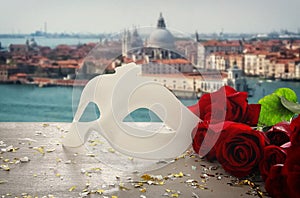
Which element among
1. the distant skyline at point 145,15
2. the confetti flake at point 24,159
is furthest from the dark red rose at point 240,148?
the distant skyline at point 145,15

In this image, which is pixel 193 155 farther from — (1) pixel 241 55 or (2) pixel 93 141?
(1) pixel 241 55

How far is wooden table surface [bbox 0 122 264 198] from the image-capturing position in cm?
76

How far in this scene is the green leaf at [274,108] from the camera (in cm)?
92

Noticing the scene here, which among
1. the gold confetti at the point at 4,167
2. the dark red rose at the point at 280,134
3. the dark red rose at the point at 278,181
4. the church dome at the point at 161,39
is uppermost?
the church dome at the point at 161,39

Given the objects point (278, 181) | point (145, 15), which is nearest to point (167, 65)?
point (278, 181)

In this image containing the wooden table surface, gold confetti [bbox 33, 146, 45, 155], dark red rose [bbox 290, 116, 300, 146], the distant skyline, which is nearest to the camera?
dark red rose [bbox 290, 116, 300, 146]

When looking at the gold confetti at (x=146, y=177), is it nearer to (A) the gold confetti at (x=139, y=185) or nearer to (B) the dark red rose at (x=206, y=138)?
(A) the gold confetti at (x=139, y=185)

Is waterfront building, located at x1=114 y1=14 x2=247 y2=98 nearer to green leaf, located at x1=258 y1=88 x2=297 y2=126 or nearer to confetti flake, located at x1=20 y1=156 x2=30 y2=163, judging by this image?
green leaf, located at x1=258 y1=88 x2=297 y2=126

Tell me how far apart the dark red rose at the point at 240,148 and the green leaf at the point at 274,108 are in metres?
0.13

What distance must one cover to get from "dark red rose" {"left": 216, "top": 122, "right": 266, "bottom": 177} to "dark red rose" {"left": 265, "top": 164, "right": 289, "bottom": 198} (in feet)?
0.28

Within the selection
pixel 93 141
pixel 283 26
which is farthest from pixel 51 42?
pixel 93 141

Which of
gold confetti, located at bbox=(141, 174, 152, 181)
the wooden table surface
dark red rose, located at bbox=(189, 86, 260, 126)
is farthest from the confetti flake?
dark red rose, located at bbox=(189, 86, 260, 126)

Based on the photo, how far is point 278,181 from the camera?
0.70 meters

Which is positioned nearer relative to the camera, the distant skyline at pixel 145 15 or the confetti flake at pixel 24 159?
the confetti flake at pixel 24 159
